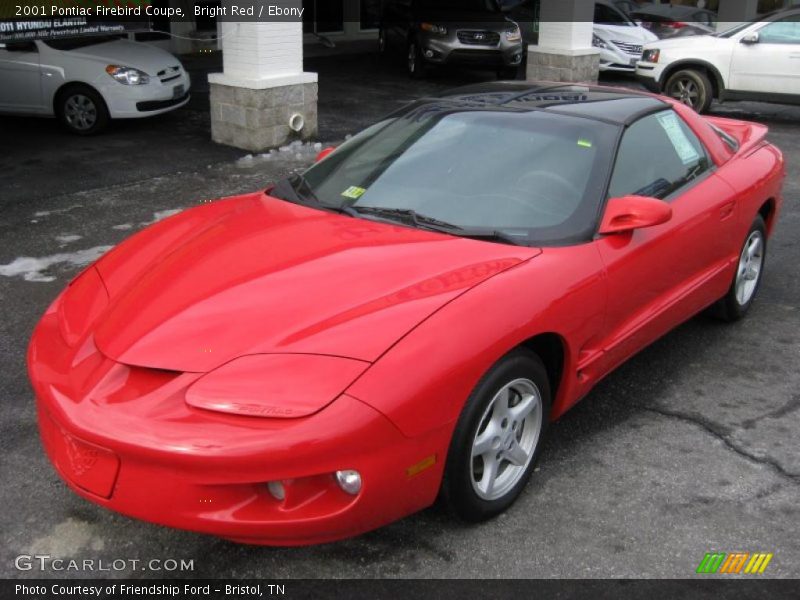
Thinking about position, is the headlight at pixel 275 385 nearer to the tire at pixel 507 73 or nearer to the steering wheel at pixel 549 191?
the steering wheel at pixel 549 191

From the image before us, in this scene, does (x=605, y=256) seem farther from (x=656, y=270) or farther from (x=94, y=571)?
(x=94, y=571)

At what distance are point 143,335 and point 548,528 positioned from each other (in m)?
1.65

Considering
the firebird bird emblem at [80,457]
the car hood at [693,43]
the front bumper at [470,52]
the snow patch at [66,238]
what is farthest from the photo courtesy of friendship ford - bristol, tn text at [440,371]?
the front bumper at [470,52]

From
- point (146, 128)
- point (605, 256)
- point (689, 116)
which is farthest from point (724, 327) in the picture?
point (146, 128)

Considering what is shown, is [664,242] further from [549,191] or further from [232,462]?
[232,462]

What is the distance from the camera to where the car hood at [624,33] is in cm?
1625

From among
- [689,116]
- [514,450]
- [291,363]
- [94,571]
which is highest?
[689,116]

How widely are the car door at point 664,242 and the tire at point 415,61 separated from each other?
11469 millimetres

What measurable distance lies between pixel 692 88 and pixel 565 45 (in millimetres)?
2248

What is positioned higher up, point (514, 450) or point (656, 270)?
point (656, 270)

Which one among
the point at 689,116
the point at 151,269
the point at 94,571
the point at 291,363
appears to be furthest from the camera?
the point at 689,116

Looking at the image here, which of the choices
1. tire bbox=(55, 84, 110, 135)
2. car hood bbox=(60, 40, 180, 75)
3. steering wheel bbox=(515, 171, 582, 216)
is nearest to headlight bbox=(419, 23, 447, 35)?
car hood bbox=(60, 40, 180, 75)

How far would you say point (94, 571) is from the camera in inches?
118

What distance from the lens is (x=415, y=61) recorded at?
1578 cm
